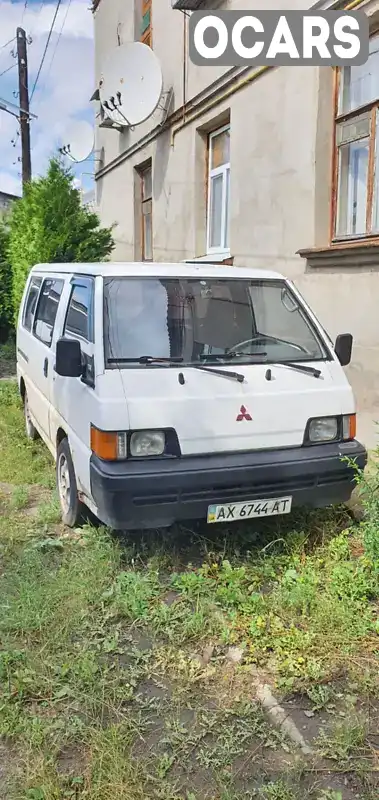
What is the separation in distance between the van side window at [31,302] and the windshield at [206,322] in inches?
96.1

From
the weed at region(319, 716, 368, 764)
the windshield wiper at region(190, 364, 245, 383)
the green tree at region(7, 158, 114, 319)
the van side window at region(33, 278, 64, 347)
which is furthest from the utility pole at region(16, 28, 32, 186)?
the weed at region(319, 716, 368, 764)

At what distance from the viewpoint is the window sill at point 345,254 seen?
5.56 m

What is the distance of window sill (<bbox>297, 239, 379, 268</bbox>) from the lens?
18.2 ft

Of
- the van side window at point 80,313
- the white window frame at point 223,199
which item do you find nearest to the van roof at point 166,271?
the van side window at point 80,313

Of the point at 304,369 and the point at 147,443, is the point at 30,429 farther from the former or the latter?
the point at 304,369

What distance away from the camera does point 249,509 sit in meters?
3.62

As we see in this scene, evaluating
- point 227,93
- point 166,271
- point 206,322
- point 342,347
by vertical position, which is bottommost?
point 342,347

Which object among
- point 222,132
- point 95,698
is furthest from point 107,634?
point 222,132

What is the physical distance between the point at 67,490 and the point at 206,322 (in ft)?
4.90

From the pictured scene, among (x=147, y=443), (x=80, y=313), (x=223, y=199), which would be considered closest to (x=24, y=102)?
(x=223, y=199)

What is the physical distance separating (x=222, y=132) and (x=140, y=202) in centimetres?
384

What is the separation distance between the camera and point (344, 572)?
3.46m

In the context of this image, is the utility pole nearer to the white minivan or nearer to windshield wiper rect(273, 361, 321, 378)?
the white minivan

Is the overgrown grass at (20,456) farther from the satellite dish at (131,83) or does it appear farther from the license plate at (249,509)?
the satellite dish at (131,83)
